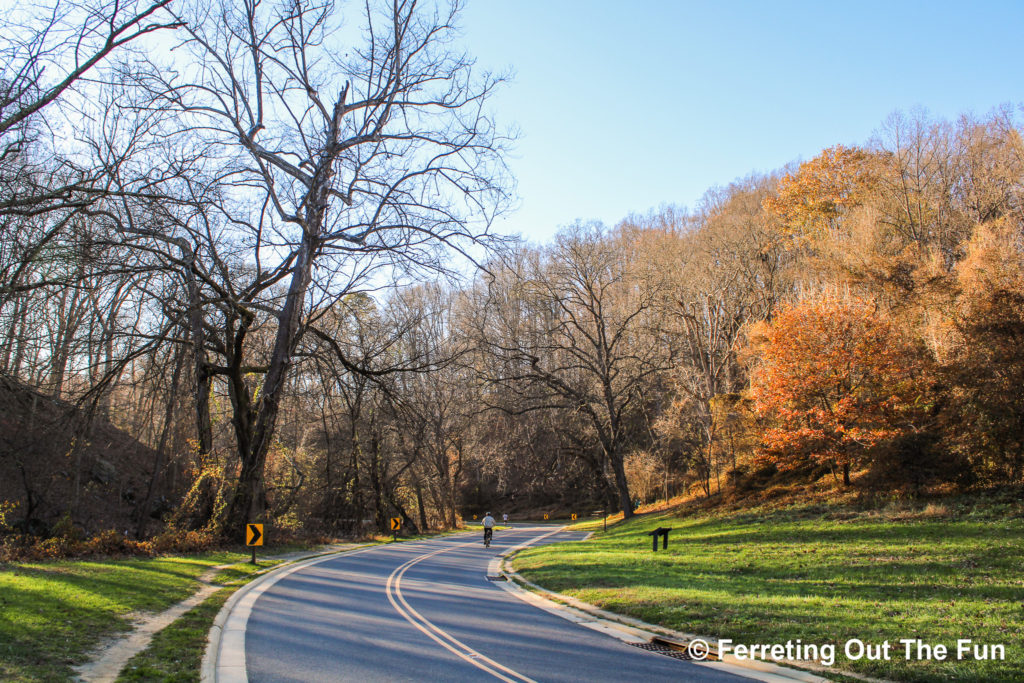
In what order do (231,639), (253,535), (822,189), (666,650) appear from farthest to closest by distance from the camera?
1. (822,189)
2. (253,535)
3. (231,639)
4. (666,650)

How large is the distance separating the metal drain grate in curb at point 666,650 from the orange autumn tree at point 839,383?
16.6m

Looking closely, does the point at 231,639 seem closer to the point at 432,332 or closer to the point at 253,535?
the point at 253,535

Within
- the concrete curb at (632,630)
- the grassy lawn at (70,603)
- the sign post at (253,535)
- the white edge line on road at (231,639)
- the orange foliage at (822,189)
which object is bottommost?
the concrete curb at (632,630)

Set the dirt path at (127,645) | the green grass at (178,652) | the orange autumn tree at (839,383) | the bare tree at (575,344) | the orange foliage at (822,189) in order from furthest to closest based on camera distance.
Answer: the orange foliage at (822,189) → the bare tree at (575,344) → the orange autumn tree at (839,383) → the green grass at (178,652) → the dirt path at (127,645)

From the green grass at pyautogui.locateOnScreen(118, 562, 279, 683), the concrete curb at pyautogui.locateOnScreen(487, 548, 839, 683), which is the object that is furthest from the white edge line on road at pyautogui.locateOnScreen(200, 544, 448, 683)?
the concrete curb at pyautogui.locateOnScreen(487, 548, 839, 683)

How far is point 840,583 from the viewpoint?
38.9 ft

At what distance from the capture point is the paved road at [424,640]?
6664mm

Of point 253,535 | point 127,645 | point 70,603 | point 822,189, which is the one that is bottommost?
point 127,645

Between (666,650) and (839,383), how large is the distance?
728 inches

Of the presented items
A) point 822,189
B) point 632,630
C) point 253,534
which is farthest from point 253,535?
point 822,189

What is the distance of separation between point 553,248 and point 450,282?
22.0 m

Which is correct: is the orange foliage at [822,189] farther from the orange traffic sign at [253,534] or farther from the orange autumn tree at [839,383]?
the orange traffic sign at [253,534]

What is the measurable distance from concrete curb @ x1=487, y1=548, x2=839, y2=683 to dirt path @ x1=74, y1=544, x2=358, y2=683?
5.95 metres

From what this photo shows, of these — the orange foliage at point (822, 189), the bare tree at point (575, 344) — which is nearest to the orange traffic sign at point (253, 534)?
the bare tree at point (575, 344)
